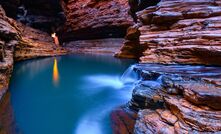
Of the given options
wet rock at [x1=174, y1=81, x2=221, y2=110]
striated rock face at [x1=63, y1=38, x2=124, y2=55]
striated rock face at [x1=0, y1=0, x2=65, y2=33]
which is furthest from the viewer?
striated rock face at [x1=63, y1=38, x2=124, y2=55]

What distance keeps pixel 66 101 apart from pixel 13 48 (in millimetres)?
6358

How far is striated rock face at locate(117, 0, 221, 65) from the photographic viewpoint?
6434 millimetres

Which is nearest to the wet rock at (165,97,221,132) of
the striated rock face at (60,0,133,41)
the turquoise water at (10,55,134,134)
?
the turquoise water at (10,55,134,134)

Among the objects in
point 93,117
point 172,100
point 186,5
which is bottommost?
point 93,117

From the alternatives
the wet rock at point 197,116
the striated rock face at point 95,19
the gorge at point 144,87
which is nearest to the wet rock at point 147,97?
the gorge at point 144,87

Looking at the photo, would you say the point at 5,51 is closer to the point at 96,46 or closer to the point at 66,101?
the point at 66,101

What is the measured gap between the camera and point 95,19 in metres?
22.6

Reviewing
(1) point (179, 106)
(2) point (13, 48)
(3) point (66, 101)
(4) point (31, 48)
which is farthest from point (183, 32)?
(4) point (31, 48)

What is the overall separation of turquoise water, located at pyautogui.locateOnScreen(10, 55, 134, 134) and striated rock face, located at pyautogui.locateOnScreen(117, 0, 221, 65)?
1.98m

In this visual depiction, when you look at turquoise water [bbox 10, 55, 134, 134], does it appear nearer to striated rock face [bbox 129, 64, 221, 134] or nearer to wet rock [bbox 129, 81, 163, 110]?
wet rock [bbox 129, 81, 163, 110]

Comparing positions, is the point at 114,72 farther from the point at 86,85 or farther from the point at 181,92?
the point at 181,92

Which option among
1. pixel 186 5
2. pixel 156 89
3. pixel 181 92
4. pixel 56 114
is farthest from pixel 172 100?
pixel 186 5

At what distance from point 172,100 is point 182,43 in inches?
140

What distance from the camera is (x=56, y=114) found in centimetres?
538
